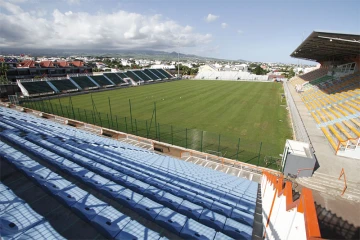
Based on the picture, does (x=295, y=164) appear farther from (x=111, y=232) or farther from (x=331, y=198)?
(x=111, y=232)

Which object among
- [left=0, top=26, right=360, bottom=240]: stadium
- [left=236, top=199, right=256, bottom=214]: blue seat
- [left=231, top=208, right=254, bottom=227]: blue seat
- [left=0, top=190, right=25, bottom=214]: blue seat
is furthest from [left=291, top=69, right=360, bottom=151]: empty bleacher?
[left=0, top=190, right=25, bottom=214]: blue seat

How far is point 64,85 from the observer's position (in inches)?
1907

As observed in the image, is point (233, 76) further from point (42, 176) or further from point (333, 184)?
point (42, 176)

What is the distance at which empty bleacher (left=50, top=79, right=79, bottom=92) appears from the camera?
4702 cm

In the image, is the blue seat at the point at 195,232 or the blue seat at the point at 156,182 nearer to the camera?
the blue seat at the point at 195,232

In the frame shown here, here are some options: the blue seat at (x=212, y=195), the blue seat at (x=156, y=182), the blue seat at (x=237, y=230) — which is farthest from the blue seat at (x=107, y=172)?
the blue seat at (x=237, y=230)

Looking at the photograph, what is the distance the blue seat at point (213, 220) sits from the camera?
4734mm

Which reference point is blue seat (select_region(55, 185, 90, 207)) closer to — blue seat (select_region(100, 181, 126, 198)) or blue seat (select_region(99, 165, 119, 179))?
blue seat (select_region(100, 181, 126, 198))

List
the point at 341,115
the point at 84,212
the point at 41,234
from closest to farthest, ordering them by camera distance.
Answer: the point at 41,234 → the point at 84,212 → the point at 341,115

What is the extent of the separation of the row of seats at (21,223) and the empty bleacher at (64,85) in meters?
50.4

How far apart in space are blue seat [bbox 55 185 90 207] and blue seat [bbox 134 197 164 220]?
4.81 ft

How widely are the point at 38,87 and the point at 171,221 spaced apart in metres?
52.4

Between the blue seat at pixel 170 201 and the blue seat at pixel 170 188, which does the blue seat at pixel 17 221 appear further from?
the blue seat at pixel 170 188

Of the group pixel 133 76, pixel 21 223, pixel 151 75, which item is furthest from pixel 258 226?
pixel 151 75
